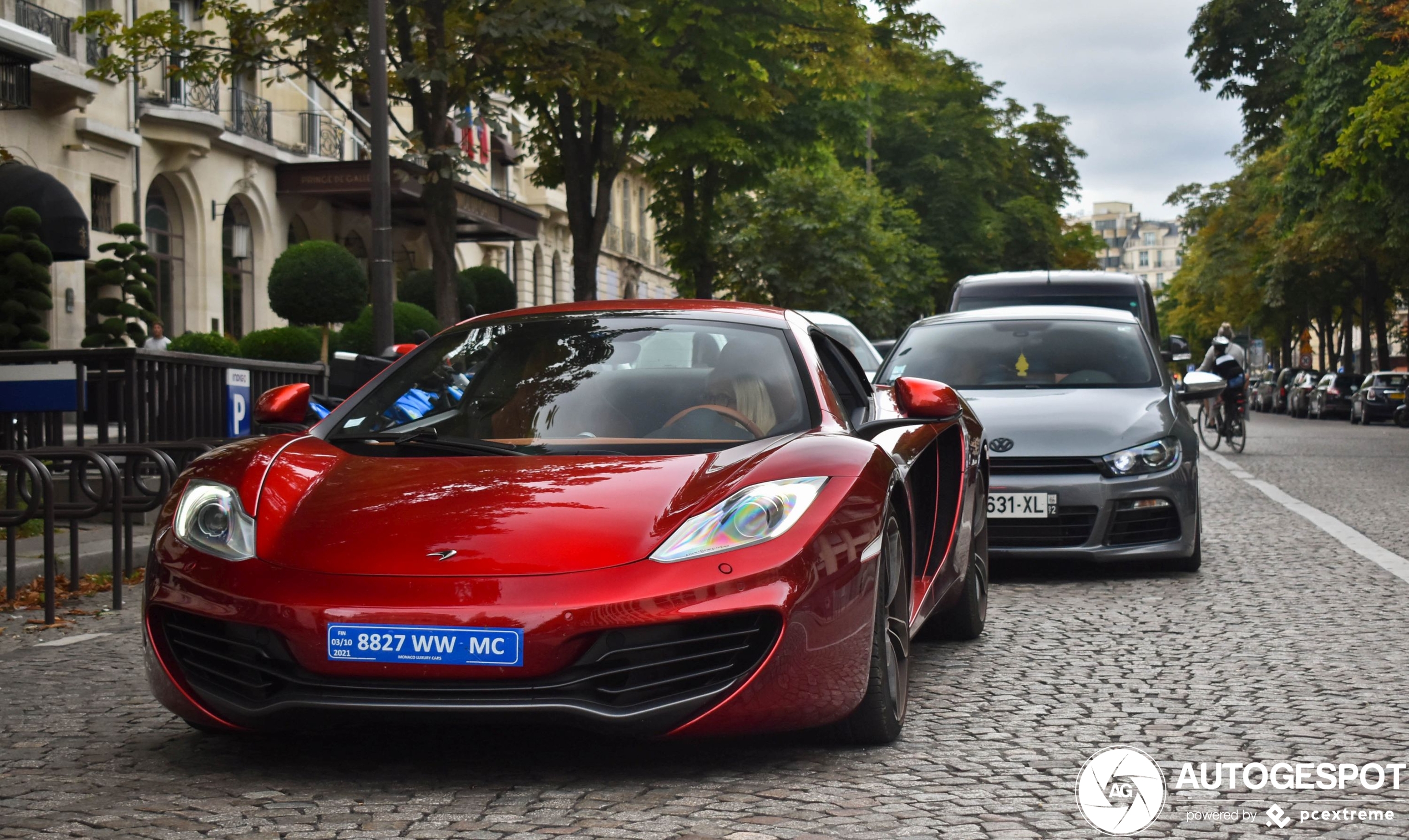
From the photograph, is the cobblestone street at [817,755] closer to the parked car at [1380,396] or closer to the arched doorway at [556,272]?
the parked car at [1380,396]

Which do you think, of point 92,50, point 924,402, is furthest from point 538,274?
point 924,402

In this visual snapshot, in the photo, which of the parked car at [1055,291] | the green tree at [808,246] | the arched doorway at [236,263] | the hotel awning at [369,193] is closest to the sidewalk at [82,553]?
the parked car at [1055,291]

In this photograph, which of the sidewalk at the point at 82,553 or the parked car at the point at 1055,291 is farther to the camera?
the parked car at the point at 1055,291

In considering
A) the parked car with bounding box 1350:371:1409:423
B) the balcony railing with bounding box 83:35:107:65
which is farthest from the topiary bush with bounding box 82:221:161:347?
the parked car with bounding box 1350:371:1409:423

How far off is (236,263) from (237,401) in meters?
21.4

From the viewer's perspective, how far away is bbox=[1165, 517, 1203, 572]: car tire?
9.09 m

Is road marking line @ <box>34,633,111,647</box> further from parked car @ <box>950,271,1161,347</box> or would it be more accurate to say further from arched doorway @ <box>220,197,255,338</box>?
arched doorway @ <box>220,197,255,338</box>

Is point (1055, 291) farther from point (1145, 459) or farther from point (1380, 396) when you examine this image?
point (1380, 396)

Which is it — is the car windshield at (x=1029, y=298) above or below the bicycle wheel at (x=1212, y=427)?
above

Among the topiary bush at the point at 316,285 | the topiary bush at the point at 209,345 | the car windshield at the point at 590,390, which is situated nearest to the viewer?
the car windshield at the point at 590,390

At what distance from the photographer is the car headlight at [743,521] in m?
4.27

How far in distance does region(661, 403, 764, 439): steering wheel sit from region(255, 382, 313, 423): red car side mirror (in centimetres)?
121

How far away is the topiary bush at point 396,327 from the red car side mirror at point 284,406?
64.2 feet

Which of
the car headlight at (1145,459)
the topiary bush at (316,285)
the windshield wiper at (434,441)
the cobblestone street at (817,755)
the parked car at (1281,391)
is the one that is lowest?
the parked car at (1281,391)
